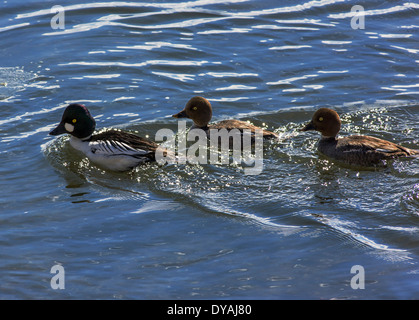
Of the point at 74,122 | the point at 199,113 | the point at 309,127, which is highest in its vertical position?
the point at 74,122

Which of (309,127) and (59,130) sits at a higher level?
(59,130)

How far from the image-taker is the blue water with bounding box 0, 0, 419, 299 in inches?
263

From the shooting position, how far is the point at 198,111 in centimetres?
1046

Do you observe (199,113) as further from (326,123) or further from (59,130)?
(59,130)

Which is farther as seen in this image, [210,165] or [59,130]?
[59,130]

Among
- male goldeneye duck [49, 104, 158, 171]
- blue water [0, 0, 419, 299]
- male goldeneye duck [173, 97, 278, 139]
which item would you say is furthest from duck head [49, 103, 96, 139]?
male goldeneye duck [173, 97, 278, 139]

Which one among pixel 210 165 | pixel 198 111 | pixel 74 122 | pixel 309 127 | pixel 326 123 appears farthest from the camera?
pixel 198 111

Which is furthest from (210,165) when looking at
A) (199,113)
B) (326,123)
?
(326,123)

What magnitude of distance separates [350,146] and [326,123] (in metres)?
0.68

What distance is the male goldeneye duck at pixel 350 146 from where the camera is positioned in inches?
363

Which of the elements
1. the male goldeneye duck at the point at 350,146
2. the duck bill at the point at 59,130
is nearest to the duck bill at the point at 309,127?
the male goldeneye duck at the point at 350,146

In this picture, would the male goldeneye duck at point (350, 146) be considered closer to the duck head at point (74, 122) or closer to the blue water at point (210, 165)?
the blue water at point (210, 165)

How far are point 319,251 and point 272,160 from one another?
103 inches

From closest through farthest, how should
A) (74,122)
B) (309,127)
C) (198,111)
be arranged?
(74,122) < (309,127) < (198,111)
